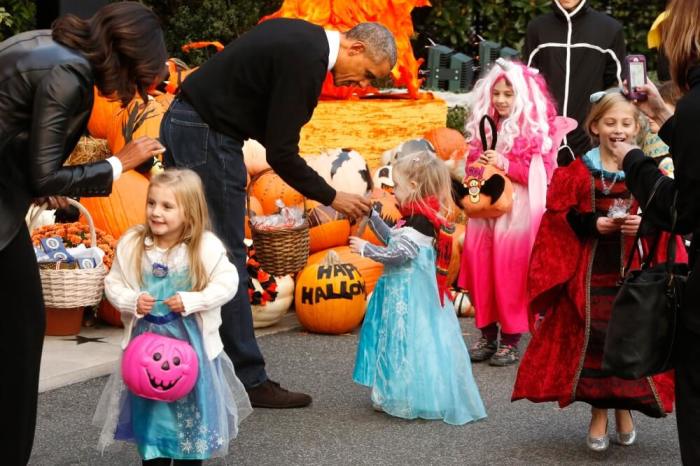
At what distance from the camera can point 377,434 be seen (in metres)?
5.57

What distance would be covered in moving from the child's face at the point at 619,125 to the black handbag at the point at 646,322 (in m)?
1.33

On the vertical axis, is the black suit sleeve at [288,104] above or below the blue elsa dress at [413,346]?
above

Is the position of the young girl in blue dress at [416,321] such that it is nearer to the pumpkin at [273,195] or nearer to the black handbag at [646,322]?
the black handbag at [646,322]

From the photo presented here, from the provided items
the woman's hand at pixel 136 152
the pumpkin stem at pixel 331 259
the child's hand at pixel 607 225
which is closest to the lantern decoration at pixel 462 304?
the pumpkin stem at pixel 331 259

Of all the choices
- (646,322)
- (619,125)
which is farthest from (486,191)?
(646,322)

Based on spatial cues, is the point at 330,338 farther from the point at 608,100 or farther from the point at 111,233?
the point at 608,100

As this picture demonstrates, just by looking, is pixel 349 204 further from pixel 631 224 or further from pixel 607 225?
pixel 631 224

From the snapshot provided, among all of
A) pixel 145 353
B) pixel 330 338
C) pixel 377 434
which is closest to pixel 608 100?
pixel 377 434

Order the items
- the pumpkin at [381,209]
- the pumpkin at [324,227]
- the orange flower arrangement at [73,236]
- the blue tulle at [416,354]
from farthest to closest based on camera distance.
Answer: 1. the pumpkin at [324,227]
2. the pumpkin at [381,209]
3. the orange flower arrangement at [73,236]
4. the blue tulle at [416,354]

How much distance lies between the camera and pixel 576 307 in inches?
209

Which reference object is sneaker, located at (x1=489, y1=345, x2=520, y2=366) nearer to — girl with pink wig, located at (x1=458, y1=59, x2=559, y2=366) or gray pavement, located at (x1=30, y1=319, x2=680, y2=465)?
girl with pink wig, located at (x1=458, y1=59, x2=559, y2=366)

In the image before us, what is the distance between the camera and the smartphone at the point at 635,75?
4172 millimetres

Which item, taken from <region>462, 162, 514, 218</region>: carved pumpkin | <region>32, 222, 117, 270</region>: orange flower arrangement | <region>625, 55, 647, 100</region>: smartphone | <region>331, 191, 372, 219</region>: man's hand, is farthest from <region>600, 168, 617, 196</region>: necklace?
<region>32, 222, 117, 270</region>: orange flower arrangement

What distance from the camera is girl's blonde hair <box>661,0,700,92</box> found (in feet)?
11.3
